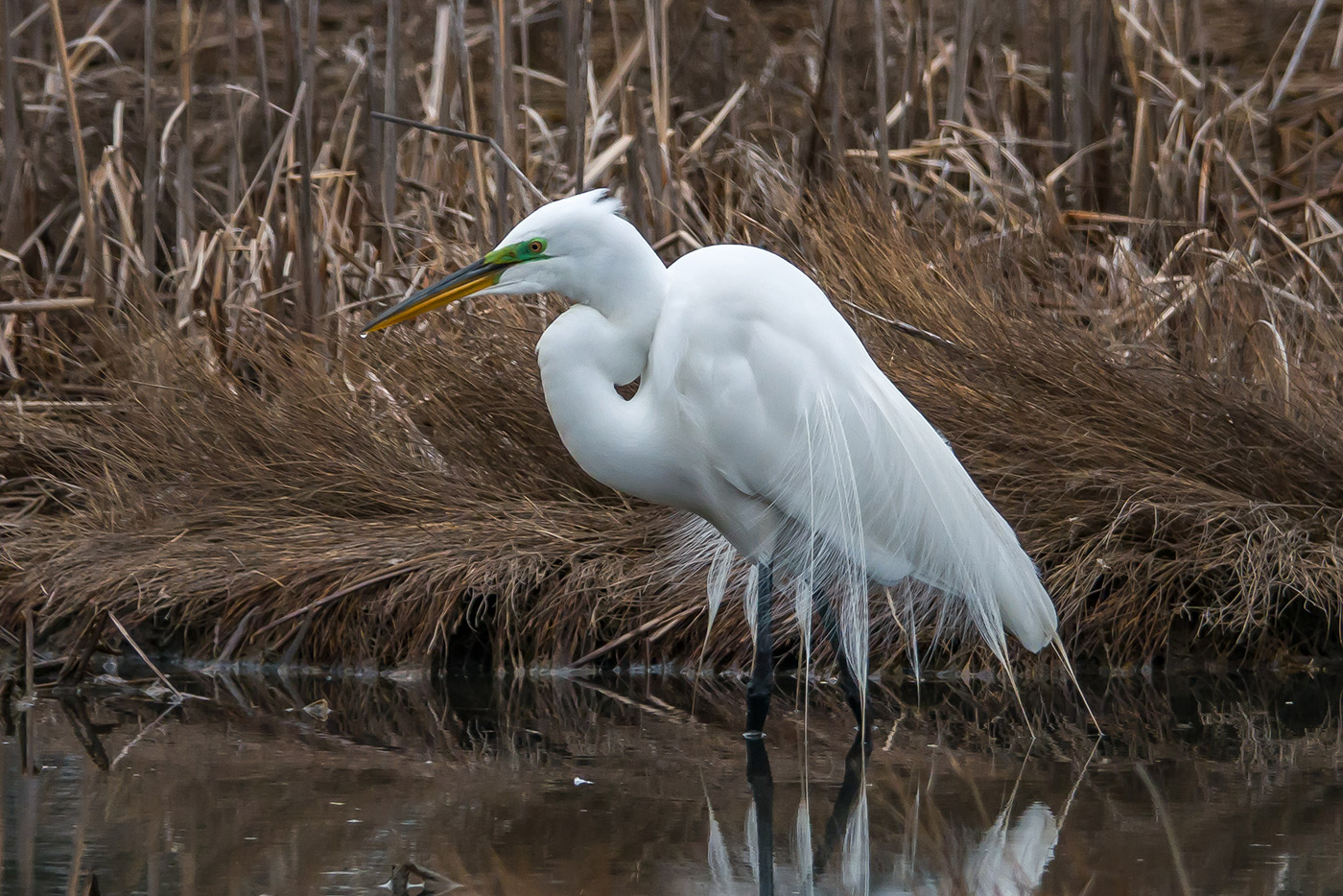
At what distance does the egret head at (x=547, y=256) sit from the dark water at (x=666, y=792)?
930 mm

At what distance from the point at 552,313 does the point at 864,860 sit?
2.37 metres

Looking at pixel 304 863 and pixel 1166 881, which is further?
pixel 304 863

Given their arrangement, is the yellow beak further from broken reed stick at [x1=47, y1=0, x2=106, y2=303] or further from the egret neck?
broken reed stick at [x1=47, y1=0, x2=106, y2=303]

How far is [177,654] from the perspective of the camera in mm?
4266

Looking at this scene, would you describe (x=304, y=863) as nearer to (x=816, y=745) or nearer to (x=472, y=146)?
(x=816, y=745)

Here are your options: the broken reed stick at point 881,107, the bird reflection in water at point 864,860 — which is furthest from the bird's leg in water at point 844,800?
the broken reed stick at point 881,107

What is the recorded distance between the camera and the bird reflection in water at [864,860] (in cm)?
233

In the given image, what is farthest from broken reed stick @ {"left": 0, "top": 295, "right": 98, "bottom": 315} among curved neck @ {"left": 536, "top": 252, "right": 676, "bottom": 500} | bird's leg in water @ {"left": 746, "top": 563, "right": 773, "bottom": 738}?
bird's leg in water @ {"left": 746, "top": 563, "right": 773, "bottom": 738}

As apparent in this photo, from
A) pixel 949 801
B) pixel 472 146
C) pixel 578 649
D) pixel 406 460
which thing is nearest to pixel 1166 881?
pixel 949 801

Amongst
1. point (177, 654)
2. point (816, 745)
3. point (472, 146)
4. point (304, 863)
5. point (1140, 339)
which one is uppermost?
point (472, 146)

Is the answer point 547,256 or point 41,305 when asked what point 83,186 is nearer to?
point 41,305

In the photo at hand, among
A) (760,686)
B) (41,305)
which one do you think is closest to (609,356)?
(760,686)

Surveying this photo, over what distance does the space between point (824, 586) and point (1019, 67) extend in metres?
3.28

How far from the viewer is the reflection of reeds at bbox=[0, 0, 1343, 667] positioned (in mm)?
3994
